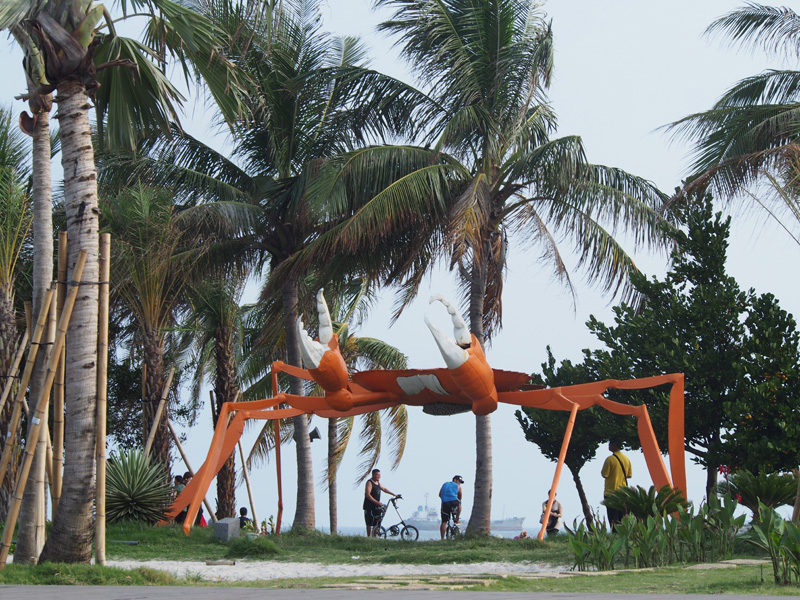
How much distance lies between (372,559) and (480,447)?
458cm

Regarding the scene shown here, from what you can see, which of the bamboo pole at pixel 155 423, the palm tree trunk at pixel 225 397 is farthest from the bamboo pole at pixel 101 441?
the palm tree trunk at pixel 225 397

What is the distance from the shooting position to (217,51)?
30.8 ft

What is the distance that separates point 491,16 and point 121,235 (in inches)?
287

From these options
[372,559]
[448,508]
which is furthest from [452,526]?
[372,559]

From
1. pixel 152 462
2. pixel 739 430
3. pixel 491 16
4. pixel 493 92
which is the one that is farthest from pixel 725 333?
pixel 152 462

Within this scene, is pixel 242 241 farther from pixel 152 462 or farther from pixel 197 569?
pixel 197 569

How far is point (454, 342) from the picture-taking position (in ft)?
35.0

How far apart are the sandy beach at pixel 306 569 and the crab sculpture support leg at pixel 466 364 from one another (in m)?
1.91

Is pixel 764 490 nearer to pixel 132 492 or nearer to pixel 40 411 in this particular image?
pixel 40 411

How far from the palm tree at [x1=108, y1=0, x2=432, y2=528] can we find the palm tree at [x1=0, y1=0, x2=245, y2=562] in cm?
721

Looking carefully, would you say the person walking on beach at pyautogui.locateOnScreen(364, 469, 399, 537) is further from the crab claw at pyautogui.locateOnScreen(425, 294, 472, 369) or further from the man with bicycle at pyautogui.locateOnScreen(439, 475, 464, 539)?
the crab claw at pyautogui.locateOnScreen(425, 294, 472, 369)

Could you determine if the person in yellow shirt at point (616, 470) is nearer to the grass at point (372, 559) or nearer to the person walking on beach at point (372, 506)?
the grass at point (372, 559)

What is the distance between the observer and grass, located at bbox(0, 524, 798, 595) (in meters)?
6.73

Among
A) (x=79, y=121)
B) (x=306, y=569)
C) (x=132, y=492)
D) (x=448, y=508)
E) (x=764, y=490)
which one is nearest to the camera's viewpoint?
(x=79, y=121)
